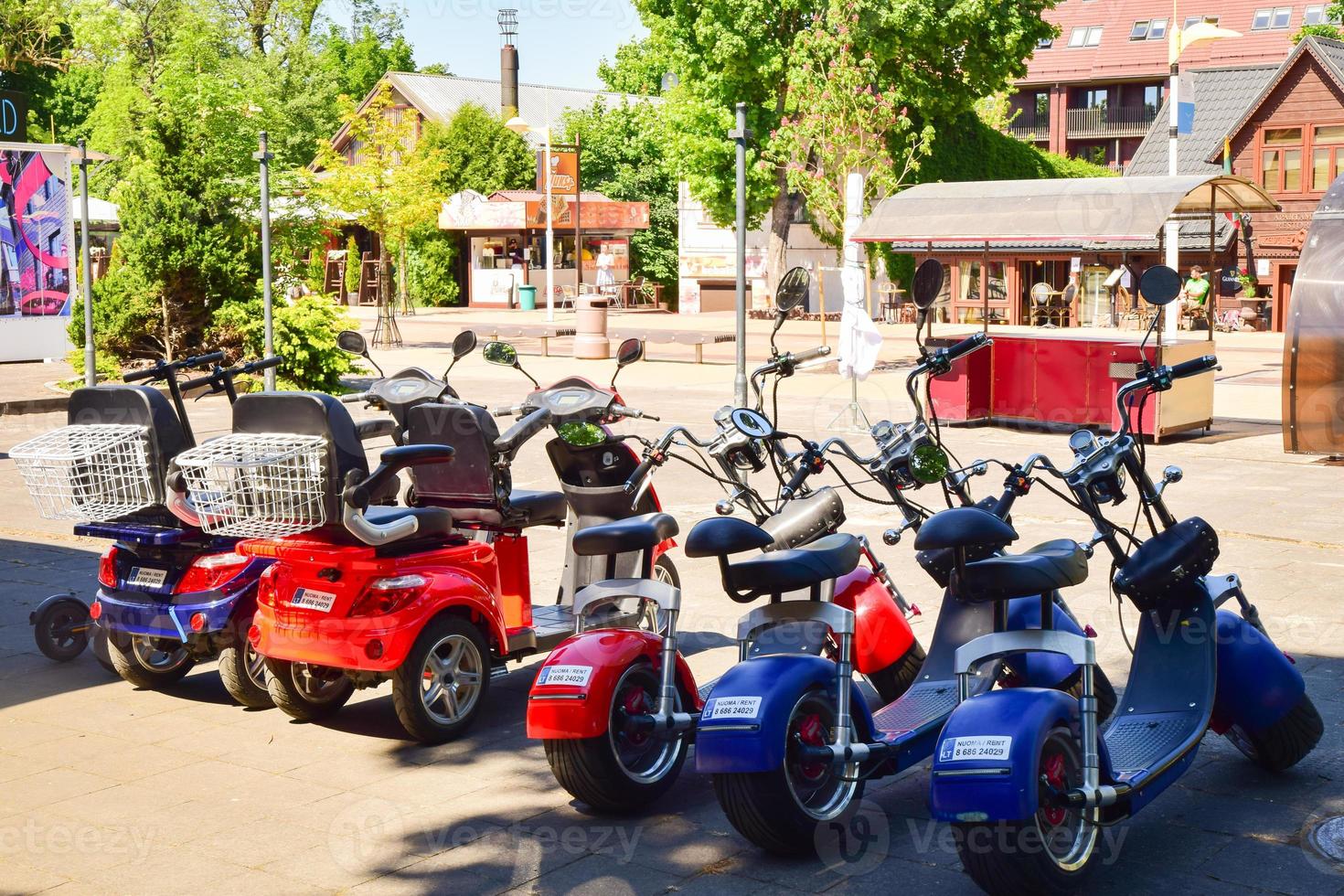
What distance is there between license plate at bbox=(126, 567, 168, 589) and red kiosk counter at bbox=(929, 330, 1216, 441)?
1080cm

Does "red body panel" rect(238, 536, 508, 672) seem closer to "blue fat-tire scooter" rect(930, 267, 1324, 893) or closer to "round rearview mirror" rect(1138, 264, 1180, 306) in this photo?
"blue fat-tire scooter" rect(930, 267, 1324, 893)

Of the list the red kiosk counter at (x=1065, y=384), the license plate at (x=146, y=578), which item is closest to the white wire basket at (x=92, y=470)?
the license plate at (x=146, y=578)

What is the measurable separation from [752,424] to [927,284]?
0.96 meters

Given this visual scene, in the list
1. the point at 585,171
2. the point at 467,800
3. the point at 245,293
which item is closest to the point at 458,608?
the point at 467,800

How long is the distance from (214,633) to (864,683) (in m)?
2.70

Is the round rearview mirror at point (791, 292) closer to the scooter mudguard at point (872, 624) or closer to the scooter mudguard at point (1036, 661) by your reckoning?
the scooter mudguard at point (872, 624)

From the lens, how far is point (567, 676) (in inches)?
184

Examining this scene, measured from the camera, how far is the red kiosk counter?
49.2ft

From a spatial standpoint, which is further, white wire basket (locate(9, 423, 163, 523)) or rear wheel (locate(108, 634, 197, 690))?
rear wheel (locate(108, 634, 197, 690))

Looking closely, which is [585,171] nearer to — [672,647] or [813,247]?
[813,247]

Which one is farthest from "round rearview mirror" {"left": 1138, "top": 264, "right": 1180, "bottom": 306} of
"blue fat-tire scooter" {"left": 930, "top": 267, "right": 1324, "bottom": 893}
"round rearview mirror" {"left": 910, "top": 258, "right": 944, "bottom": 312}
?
"round rearview mirror" {"left": 910, "top": 258, "right": 944, "bottom": 312}

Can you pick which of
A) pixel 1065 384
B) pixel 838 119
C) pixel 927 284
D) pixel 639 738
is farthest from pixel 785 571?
pixel 838 119

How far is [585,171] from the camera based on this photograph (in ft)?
164

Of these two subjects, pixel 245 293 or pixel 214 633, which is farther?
pixel 245 293
